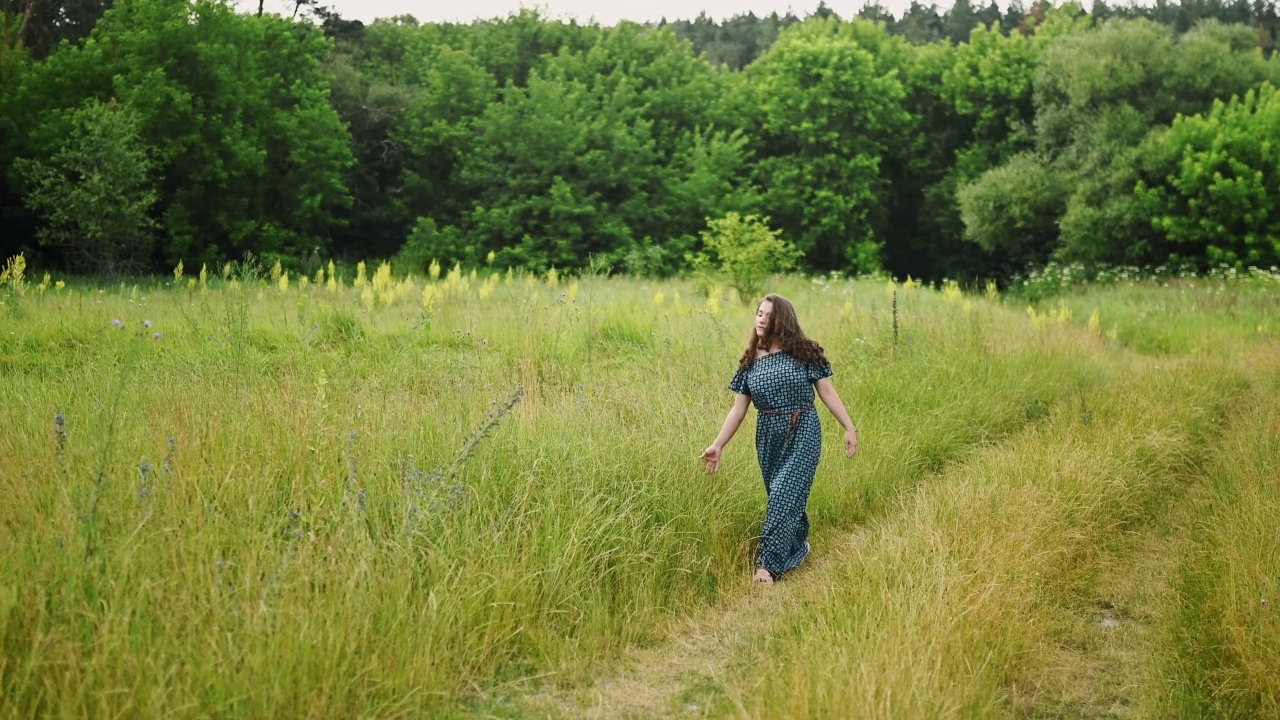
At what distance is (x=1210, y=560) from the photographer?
525 centimetres

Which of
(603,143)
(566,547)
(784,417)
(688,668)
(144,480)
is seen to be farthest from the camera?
(603,143)

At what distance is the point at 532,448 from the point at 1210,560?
3811mm

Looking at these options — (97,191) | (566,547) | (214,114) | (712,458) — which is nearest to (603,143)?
(214,114)

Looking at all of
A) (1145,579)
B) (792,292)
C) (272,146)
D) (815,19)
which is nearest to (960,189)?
(815,19)

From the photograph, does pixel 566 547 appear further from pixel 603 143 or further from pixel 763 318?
pixel 603 143

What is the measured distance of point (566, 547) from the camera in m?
4.86

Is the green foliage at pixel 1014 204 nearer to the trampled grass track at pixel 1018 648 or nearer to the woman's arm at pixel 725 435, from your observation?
the trampled grass track at pixel 1018 648

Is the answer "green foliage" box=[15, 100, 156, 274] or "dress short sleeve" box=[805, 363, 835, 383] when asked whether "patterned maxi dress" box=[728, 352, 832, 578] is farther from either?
"green foliage" box=[15, 100, 156, 274]

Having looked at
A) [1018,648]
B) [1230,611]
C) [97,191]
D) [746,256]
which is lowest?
[1018,648]

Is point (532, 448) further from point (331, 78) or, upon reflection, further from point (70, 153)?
point (331, 78)

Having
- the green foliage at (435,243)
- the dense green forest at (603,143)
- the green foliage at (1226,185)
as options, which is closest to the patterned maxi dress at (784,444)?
the dense green forest at (603,143)

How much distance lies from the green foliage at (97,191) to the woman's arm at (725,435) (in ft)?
53.4

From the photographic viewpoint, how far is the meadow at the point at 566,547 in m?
3.56

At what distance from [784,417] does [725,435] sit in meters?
0.37
